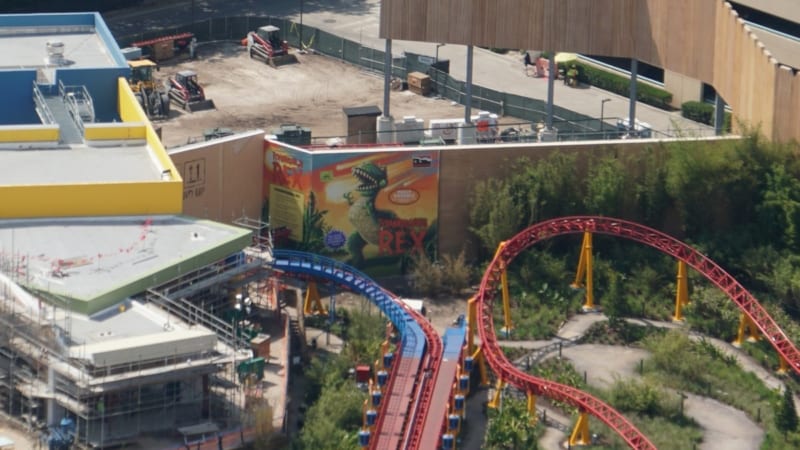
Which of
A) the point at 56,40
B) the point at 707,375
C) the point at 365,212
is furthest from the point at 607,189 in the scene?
the point at 56,40

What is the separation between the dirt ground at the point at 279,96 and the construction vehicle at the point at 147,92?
0.72 m

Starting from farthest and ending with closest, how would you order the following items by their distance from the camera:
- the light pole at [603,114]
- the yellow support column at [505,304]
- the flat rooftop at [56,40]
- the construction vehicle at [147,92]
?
the construction vehicle at [147,92], the light pole at [603,114], the flat rooftop at [56,40], the yellow support column at [505,304]

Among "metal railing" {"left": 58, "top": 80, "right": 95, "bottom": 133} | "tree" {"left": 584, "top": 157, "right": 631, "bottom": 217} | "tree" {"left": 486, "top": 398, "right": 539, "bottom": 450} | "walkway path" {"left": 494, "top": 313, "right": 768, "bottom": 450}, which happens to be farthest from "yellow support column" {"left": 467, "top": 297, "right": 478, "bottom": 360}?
"metal railing" {"left": 58, "top": 80, "right": 95, "bottom": 133}

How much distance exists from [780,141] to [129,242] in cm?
2760

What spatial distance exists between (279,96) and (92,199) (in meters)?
27.5

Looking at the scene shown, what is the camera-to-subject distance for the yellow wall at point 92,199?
284 ft

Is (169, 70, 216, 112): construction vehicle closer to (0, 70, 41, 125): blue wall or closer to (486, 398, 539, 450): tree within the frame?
(0, 70, 41, 125): blue wall

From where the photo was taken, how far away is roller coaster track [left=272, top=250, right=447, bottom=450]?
81500 mm

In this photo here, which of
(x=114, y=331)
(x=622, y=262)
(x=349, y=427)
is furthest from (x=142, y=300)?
(x=622, y=262)

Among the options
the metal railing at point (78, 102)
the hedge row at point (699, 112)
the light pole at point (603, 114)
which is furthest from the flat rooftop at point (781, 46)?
the metal railing at point (78, 102)

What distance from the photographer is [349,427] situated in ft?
271

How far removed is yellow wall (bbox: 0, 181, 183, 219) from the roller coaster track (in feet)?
21.2

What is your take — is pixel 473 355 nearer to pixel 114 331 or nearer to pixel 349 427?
pixel 349 427

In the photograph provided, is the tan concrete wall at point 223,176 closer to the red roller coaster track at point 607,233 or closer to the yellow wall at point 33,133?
the yellow wall at point 33,133
